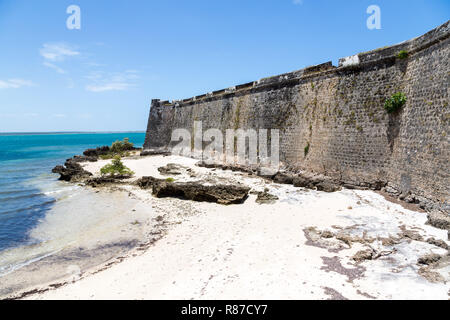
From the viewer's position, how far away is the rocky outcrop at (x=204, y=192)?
1198 centimetres

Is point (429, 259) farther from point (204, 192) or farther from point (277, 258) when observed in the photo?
point (204, 192)

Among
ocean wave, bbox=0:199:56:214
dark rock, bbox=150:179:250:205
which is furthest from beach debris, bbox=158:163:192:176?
ocean wave, bbox=0:199:56:214

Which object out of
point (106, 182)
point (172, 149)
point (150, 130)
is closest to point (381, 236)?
point (106, 182)

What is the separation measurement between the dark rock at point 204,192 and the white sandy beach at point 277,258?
857mm

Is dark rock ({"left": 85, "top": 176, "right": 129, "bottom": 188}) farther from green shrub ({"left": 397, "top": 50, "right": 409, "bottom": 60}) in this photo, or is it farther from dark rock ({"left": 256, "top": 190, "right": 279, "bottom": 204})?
green shrub ({"left": 397, "top": 50, "right": 409, "bottom": 60})

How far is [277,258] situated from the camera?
6.65 metres

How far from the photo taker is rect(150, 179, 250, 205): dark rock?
12.0 meters

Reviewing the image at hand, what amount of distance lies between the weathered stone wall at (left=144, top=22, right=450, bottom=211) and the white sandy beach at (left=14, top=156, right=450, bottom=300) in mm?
1366

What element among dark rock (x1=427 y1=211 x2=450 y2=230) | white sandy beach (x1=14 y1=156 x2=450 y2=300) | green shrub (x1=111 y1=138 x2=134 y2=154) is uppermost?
green shrub (x1=111 y1=138 x2=134 y2=154)

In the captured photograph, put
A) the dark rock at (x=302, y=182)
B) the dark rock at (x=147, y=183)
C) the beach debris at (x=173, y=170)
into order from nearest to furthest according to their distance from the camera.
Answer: the dark rock at (x=302, y=182), the dark rock at (x=147, y=183), the beach debris at (x=173, y=170)

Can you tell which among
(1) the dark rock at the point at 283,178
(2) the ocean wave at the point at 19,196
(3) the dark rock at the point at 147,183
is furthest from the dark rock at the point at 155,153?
(1) the dark rock at the point at 283,178

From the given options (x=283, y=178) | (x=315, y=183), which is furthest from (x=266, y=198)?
(x=283, y=178)

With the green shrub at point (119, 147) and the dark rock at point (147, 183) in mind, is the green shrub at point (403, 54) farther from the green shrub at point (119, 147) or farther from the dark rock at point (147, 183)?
the green shrub at point (119, 147)
